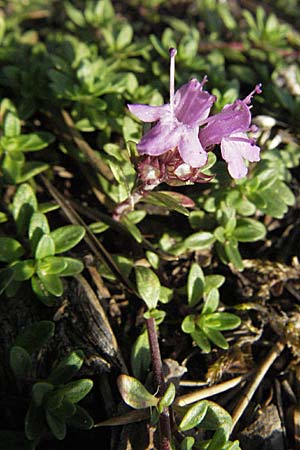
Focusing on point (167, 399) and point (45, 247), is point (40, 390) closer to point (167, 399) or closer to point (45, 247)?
point (167, 399)

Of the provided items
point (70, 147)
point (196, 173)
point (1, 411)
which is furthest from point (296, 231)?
point (1, 411)

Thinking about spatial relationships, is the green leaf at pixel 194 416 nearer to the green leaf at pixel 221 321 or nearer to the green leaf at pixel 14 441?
the green leaf at pixel 221 321

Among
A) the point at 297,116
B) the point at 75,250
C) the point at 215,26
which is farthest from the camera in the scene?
the point at 215,26

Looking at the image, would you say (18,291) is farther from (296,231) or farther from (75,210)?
(296,231)

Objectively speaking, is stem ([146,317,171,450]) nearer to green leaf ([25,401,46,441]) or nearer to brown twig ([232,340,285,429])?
brown twig ([232,340,285,429])

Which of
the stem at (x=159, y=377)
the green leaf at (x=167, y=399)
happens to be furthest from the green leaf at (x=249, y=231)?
the green leaf at (x=167, y=399)

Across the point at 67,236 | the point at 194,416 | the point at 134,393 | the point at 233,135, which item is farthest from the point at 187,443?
the point at 233,135
